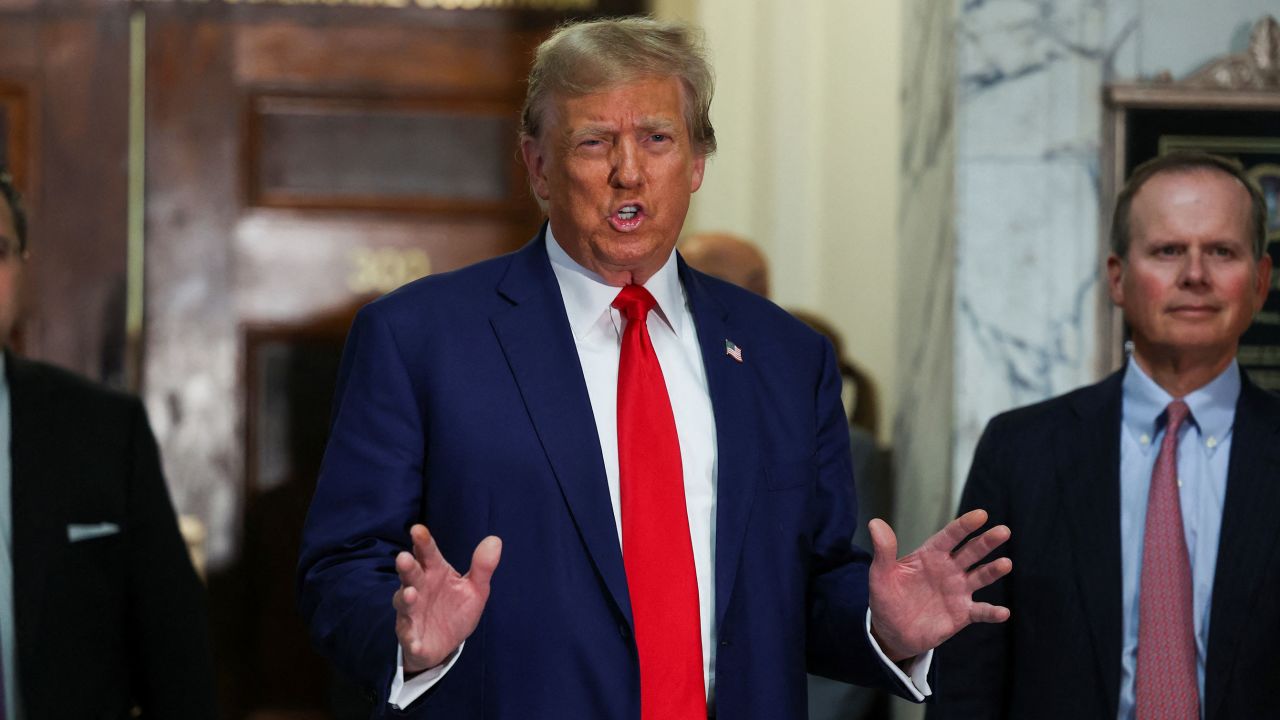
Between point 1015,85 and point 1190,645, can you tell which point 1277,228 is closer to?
point 1015,85

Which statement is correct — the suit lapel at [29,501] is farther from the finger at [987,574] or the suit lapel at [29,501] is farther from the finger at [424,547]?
the finger at [987,574]

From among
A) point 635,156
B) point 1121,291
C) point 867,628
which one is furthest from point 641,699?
point 1121,291

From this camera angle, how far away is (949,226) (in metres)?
3.81

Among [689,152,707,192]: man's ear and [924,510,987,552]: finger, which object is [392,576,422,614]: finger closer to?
[924,510,987,552]: finger

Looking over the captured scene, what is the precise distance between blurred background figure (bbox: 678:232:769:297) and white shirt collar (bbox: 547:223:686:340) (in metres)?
1.69

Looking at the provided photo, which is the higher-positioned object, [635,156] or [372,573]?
[635,156]

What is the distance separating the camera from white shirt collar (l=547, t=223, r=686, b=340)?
239 centimetres

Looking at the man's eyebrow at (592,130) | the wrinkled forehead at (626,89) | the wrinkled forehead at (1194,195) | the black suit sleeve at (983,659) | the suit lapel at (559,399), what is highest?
the wrinkled forehead at (626,89)

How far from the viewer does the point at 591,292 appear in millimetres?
2395

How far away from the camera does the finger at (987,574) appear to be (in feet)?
7.00

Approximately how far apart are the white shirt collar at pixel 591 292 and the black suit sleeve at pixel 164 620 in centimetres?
105

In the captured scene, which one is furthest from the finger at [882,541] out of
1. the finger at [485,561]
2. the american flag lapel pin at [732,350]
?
the finger at [485,561]

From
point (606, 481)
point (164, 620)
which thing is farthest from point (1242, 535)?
point (164, 620)

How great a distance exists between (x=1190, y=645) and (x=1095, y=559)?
0.21 meters
